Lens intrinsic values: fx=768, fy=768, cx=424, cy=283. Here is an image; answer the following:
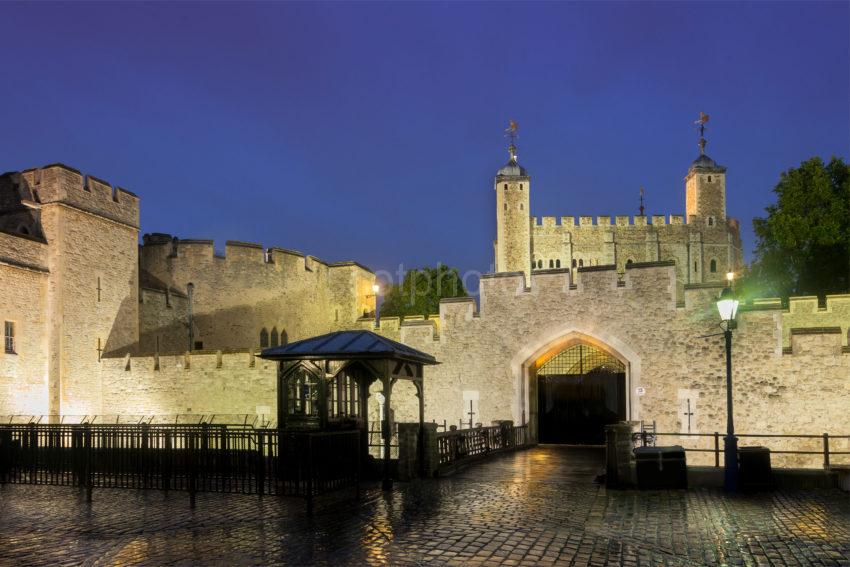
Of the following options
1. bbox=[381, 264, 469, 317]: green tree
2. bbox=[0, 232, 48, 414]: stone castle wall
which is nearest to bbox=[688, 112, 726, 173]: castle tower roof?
bbox=[381, 264, 469, 317]: green tree

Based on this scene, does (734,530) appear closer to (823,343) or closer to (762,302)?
(823,343)

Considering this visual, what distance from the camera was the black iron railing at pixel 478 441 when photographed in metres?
15.5

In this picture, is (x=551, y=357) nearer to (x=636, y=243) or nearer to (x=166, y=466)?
(x=166, y=466)

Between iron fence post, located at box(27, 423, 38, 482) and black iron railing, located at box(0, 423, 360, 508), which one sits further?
iron fence post, located at box(27, 423, 38, 482)

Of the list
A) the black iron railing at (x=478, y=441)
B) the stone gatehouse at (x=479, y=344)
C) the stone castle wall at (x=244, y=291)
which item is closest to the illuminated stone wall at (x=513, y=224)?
the stone castle wall at (x=244, y=291)

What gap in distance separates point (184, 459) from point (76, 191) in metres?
15.8

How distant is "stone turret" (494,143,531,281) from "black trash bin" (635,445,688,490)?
2128 inches

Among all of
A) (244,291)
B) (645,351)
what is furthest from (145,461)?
(244,291)

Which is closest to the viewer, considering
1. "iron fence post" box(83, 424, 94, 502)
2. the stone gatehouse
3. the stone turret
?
"iron fence post" box(83, 424, 94, 502)

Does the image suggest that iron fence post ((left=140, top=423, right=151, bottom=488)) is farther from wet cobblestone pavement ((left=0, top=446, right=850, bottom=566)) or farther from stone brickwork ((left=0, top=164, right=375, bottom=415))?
stone brickwork ((left=0, top=164, right=375, bottom=415))

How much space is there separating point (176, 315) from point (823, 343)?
23.1 m

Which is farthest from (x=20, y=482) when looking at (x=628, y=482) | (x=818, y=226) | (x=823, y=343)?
(x=818, y=226)

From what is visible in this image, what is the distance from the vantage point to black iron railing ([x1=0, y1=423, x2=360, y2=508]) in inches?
439

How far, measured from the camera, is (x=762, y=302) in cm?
2314
